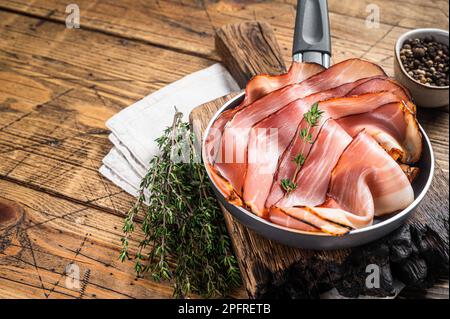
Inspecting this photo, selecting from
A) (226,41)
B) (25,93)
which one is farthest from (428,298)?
(25,93)

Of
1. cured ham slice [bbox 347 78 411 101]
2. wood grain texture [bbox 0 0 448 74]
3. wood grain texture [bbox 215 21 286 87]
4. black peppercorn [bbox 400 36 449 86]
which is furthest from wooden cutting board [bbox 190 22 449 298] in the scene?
wood grain texture [bbox 0 0 448 74]

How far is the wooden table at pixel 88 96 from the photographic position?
1.55 m

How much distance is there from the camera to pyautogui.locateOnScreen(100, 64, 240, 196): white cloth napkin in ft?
5.65

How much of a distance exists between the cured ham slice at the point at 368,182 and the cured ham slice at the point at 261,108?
139 millimetres

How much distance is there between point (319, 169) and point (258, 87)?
0.28 m

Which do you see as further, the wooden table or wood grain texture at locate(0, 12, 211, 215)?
wood grain texture at locate(0, 12, 211, 215)

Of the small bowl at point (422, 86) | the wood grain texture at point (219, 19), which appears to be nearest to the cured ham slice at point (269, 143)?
the small bowl at point (422, 86)

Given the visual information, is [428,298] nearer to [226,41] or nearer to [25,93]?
[226,41]

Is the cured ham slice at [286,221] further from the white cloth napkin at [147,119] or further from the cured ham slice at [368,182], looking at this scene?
the white cloth napkin at [147,119]

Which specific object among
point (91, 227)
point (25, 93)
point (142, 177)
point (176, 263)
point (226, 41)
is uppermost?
point (226, 41)

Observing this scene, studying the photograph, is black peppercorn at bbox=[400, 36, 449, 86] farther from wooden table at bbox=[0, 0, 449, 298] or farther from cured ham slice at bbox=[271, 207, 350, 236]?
cured ham slice at bbox=[271, 207, 350, 236]

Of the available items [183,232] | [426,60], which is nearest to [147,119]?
[183,232]
